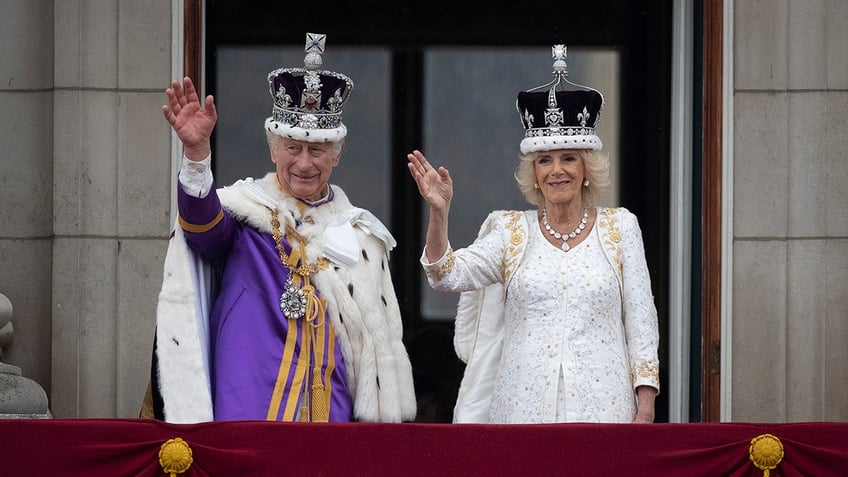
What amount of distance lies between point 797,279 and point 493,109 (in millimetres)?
1706

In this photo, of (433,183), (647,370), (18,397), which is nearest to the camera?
(433,183)

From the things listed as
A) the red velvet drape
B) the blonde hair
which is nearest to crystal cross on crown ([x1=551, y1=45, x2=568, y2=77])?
the blonde hair

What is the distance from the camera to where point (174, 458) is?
3908 mm

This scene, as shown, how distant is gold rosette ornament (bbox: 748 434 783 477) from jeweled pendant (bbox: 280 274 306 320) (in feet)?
4.84

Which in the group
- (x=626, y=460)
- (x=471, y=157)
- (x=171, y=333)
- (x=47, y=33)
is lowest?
(x=626, y=460)

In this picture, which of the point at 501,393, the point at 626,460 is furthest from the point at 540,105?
the point at 626,460

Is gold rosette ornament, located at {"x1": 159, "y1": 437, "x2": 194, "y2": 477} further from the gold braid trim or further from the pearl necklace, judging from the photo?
the pearl necklace

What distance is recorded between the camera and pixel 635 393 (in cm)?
477

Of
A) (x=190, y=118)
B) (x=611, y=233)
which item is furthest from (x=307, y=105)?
(x=611, y=233)

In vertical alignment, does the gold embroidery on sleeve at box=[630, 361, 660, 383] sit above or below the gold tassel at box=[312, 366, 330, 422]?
above

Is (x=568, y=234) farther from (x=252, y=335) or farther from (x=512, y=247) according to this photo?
(x=252, y=335)

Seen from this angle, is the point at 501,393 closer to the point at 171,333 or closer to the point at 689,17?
the point at 171,333

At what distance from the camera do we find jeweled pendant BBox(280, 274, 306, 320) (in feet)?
15.1

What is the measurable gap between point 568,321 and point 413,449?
97 centimetres
